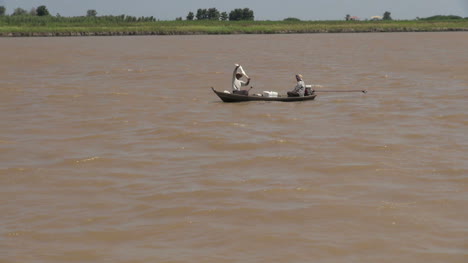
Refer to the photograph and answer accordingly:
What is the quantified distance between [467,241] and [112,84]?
59.9 ft

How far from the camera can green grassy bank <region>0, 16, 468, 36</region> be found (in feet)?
215

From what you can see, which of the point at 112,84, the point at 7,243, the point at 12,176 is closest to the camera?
the point at 7,243

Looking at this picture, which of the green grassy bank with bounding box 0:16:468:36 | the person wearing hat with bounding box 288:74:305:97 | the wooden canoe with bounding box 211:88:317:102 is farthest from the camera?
the green grassy bank with bounding box 0:16:468:36

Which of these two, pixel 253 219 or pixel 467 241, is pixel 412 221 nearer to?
pixel 467 241

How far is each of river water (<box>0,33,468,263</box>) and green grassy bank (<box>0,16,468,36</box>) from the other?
44727 millimetres

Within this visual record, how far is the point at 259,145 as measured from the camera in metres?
13.1

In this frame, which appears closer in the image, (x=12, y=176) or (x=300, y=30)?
(x=12, y=176)

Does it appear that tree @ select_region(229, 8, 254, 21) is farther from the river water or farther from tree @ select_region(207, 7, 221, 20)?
the river water

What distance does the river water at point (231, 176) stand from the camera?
311 inches

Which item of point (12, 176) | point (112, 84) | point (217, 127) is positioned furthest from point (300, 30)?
point (12, 176)

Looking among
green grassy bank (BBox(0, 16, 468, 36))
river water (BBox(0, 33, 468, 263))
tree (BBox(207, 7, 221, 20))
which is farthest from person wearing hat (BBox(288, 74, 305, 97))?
tree (BBox(207, 7, 221, 20))

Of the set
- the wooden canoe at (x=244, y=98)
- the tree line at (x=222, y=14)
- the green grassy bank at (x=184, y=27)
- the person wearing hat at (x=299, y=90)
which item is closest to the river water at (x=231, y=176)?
the wooden canoe at (x=244, y=98)

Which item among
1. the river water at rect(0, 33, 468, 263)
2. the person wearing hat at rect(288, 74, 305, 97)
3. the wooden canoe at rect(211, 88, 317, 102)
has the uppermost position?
the person wearing hat at rect(288, 74, 305, 97)

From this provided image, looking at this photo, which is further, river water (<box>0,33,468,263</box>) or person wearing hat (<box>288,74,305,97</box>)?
person wearing hat (<box>288,74,305,97</box>)
